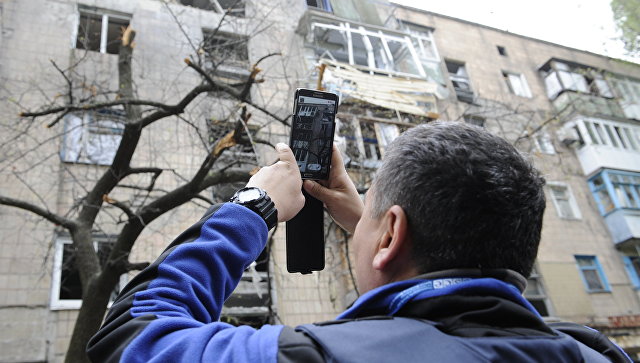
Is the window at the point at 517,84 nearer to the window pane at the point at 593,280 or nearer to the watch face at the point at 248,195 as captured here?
the window pane at the point at 593,280

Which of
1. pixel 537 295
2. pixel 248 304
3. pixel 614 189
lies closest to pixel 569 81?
pixel 614 189

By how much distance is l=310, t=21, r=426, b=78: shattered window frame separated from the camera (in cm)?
1791

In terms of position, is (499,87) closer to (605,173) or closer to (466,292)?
(605,173)

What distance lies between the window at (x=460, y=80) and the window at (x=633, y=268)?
8807 mm

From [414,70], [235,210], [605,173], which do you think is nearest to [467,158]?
[235,210]

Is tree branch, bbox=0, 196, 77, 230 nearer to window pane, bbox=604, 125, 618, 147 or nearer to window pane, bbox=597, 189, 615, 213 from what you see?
window pane, bbox=597, 189, 615, 213

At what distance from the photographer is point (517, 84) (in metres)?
23.8

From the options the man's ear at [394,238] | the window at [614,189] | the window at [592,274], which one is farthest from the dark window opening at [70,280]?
the window at [614,189]

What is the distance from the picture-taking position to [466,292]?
1.05m

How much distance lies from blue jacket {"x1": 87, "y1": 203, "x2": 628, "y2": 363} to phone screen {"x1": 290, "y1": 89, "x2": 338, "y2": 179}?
499mm

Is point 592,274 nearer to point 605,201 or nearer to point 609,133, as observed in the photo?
point 605,201

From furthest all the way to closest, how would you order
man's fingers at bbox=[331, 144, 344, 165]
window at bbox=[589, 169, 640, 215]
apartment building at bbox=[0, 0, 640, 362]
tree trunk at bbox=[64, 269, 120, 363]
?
window at bbox=[589, 169, 640, 215], apartment building at bbox=[0, 0, 640, 362], tree trunk at bbox=[64, 269, 120, 363], man's fingers at bbox=[331, 144, 344, 165]

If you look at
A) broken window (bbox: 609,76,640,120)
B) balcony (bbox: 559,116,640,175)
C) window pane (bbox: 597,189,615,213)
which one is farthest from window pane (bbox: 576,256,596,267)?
broken window (bbox: 609,76,640,120)

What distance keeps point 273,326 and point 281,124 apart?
45.2ft
